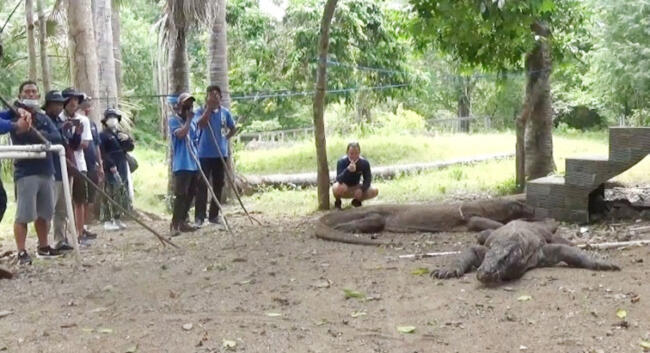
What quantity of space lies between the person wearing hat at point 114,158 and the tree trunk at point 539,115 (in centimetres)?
543

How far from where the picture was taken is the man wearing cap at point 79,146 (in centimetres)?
712

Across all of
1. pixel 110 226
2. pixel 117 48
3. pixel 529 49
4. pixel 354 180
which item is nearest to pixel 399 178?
pixel 529 49

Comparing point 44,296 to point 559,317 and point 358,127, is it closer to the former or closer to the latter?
point 559,317

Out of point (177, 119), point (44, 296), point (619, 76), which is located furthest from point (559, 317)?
point (619, 76)

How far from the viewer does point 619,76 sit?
77.6 ft

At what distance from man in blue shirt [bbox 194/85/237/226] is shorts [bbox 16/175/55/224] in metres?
2.08

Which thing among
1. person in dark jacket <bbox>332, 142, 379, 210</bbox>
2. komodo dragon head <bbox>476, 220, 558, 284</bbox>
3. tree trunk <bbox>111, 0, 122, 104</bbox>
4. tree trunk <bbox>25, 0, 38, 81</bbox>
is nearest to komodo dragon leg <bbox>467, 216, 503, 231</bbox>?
komodo dragon head <bbox>476, 220, 558, 284</bbox>

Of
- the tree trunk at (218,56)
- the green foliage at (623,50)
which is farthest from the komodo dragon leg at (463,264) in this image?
the green foliage at (623,50)

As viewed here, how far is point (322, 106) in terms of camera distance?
30.2 ft

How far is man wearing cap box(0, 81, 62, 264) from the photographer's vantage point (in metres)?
6.11

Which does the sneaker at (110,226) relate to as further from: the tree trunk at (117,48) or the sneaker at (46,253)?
the tree trunk at (117,48)

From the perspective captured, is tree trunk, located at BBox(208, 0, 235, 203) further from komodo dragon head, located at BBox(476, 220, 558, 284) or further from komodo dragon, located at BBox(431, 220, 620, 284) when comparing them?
komodo dragon head, located at BBox(476, 220, 558, 284)

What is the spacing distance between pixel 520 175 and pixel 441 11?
3.95 meters

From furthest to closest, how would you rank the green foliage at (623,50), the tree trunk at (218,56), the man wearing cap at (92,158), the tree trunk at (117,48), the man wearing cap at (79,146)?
the green foliage at (623,50) < the tree trunk at (117,48) < the tree trunk at (218,56) < the man wearing cap at (92,158) < the man wearing cap at (79,146)
